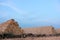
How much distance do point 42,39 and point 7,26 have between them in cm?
469

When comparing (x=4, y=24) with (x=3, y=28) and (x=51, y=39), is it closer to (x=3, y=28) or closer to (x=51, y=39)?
(x=3, y=28)

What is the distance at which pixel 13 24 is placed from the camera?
1636 centimetres

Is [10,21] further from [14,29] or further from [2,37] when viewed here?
[2,37]

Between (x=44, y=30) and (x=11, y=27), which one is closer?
(x=11, y=27)

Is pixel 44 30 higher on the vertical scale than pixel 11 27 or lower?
lower

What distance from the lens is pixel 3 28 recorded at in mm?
15070

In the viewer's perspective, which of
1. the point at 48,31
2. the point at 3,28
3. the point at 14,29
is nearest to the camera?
the point at 3,28

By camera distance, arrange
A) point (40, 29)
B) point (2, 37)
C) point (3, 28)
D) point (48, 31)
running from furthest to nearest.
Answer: point (40, 29)
point (48, 31)
point (3, 28)
point (2, 37)

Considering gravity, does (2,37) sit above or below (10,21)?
below

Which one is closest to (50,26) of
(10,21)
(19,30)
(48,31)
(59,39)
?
(48,31)

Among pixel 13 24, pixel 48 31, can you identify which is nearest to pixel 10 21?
pixel 13 24

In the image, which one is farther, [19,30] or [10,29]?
[19,30]

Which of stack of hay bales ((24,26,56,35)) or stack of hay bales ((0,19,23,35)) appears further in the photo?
stack of hay bales ((24,26,56,35))

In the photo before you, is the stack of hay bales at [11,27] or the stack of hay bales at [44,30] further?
the stack of hay bales at [44,30]
